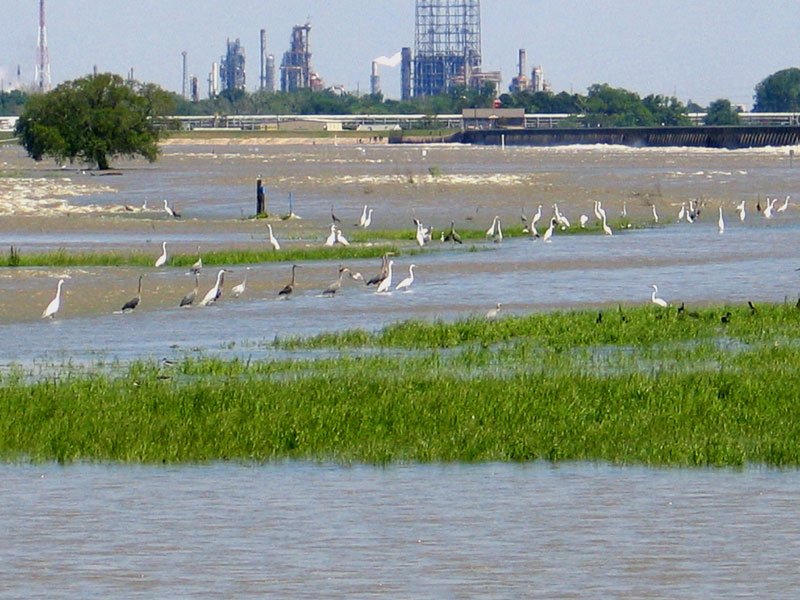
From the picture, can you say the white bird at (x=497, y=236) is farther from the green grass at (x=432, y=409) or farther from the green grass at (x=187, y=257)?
the green grass at (x=432, y=409)

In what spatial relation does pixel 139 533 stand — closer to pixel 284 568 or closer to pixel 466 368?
pixel 284 568

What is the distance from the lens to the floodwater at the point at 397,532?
9820 mm

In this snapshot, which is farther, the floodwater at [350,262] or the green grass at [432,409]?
the floodwater at [350,262]

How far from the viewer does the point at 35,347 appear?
67.5ft

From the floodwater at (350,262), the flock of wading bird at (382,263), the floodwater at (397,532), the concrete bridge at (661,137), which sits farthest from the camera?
the concrete bridge at (661,137)

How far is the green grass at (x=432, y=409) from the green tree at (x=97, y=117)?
210 feet

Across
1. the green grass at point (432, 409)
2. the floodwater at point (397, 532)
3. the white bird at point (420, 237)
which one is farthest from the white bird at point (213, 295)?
the floodwater at point (397, 532)

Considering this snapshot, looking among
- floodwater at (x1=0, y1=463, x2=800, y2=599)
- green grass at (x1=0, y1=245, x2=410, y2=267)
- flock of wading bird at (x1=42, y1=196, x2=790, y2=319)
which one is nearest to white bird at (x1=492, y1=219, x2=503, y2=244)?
flock of wading bird at (x1=42, y1=196, x2=790, y2=319)

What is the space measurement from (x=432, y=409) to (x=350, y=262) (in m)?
18.5

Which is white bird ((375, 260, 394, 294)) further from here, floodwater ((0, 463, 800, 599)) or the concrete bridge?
the concrete bridge

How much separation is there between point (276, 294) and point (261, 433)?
44.2 ft

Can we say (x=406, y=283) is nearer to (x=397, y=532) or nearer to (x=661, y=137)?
(x=397, y=532)

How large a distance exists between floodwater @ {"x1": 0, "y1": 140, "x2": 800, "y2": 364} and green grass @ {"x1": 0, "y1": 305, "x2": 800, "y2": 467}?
10.1 ft

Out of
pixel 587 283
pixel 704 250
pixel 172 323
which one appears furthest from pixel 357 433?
pixel 704 250
